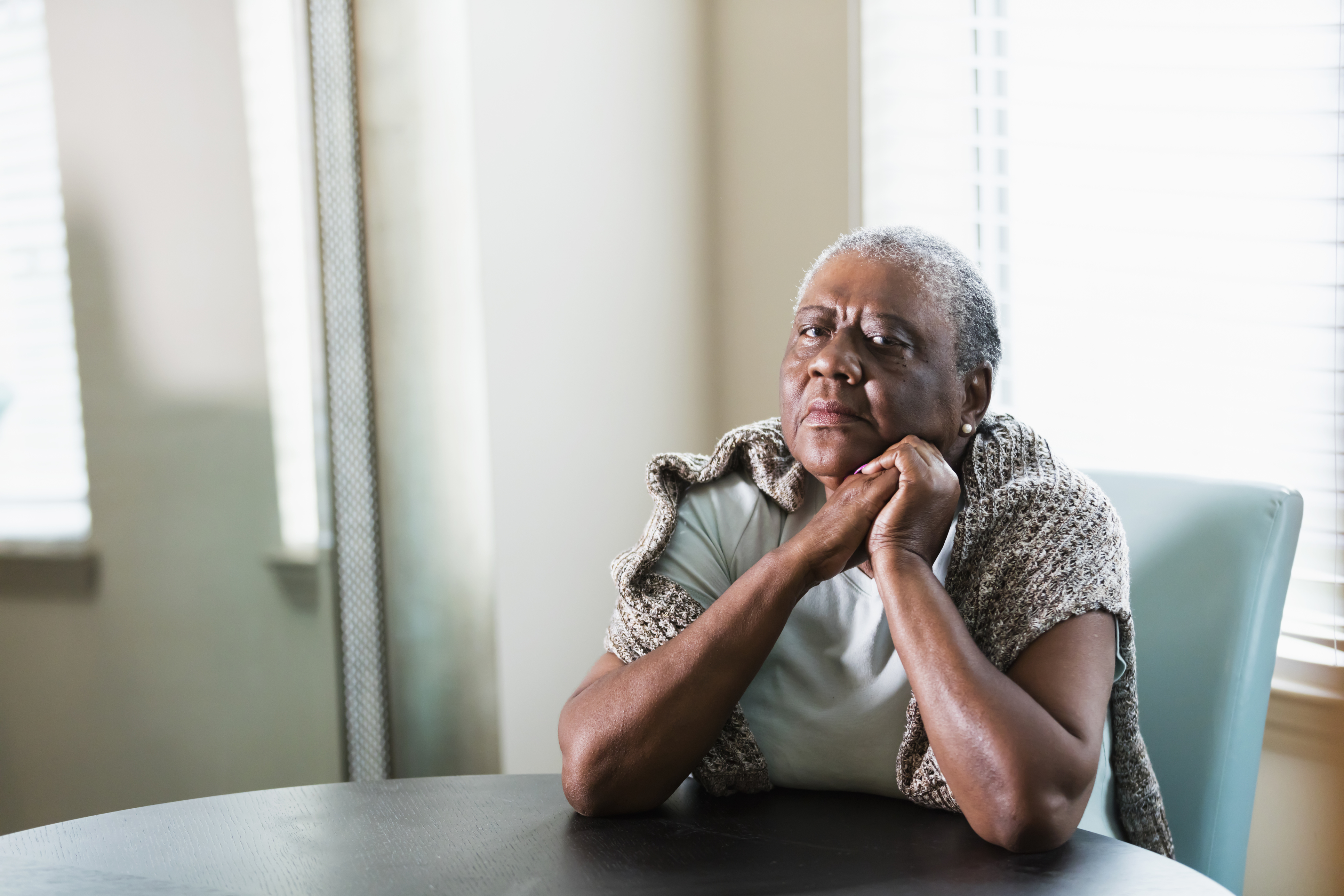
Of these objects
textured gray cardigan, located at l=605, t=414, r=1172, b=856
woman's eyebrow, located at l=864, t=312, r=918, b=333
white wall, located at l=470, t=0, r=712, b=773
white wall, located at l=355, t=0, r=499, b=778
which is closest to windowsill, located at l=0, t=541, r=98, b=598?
white wall, located at l=355, t=0, r=499, b=778

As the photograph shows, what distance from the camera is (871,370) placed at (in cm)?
128

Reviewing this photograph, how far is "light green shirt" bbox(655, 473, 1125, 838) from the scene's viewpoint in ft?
4.06

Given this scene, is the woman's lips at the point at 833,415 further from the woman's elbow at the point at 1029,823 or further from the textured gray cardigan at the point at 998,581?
the woman's elbow at the point at 1029,823

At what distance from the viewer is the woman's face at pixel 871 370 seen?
1283 mm

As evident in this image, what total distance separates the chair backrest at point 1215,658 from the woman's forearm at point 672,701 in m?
0.52

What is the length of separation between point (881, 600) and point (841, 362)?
27 centimetres

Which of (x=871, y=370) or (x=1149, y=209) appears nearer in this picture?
(x=871, y=370)

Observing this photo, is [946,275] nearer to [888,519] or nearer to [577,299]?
[888,519]

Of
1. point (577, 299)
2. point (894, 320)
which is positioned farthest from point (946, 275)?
point (577, 299)

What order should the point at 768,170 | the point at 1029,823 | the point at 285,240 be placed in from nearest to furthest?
the point at 1029,823, the point at 285,240, the point at 768,170

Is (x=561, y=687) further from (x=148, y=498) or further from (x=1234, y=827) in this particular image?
(x=1234, y=827)

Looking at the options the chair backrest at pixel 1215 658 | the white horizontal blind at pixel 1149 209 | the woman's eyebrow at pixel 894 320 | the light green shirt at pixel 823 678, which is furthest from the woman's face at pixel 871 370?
the white horizontal blind at pixel 1149 209

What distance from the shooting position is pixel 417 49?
2160 mm

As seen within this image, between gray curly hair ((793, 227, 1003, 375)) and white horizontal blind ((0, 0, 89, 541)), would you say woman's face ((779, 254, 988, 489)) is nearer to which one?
gray curly hair ((793, 227, 1003, 375))
